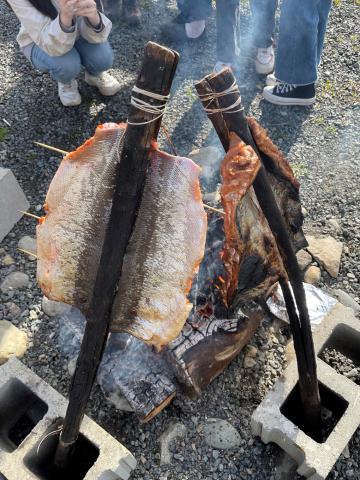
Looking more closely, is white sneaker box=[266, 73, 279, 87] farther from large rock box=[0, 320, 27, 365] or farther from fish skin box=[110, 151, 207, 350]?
large rock box=[0, 320, 27, 365]

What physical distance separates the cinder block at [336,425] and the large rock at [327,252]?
760mm

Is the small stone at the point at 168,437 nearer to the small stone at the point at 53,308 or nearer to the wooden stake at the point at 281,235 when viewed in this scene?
the wooden stake at the point at 281,235

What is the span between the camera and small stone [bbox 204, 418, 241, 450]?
3.07 meters

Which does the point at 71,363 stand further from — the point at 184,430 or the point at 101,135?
the point at 101,135

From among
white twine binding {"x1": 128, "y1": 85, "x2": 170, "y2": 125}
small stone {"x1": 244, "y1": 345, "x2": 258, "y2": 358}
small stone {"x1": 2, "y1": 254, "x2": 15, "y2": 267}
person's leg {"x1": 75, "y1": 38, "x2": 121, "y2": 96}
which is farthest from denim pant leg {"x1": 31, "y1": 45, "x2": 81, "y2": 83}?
small stone {"x1": 244, "y1": 345, "x2": 258, "y2": 358}

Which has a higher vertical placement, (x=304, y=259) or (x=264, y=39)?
(x=264, y=39)

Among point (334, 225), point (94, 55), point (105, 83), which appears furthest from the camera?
point (105, 83)

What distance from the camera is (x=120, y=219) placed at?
214cm

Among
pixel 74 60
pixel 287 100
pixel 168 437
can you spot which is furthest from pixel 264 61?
pixel 168 437

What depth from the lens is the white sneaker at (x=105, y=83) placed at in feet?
17.4

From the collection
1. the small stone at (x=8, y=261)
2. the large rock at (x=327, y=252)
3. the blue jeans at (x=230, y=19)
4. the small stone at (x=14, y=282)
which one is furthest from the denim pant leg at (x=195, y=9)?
the small stone at (x=14, y=282)

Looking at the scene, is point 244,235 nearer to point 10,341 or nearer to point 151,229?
point 151,229

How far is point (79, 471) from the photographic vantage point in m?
2.91

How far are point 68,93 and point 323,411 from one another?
4.21 metres
